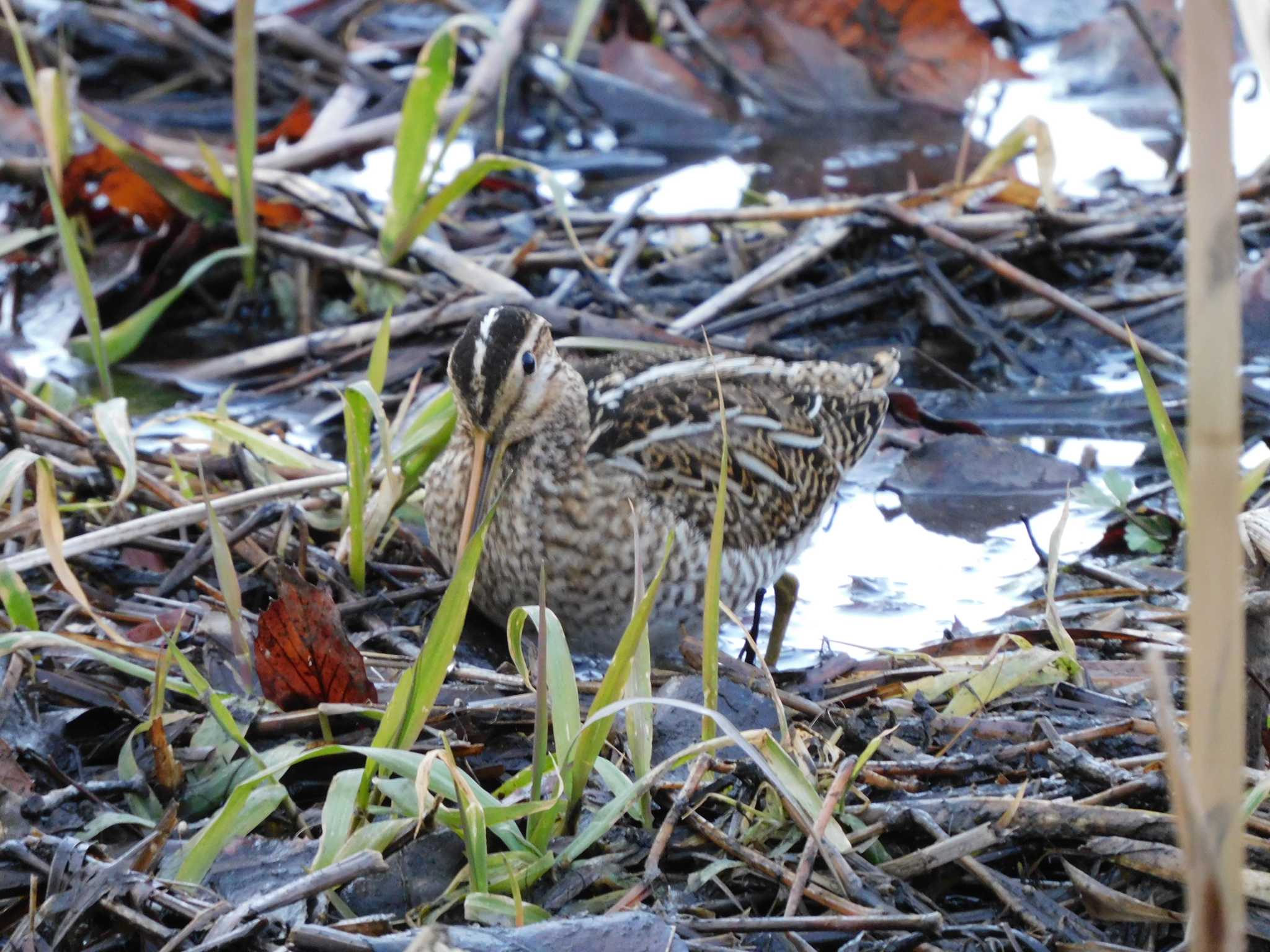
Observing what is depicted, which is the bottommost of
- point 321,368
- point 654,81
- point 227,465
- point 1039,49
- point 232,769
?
point 232,769

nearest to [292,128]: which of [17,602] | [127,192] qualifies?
[127,192]

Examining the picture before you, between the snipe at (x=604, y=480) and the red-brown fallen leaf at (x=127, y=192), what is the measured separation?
2198 mm

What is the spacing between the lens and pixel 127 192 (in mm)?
5543

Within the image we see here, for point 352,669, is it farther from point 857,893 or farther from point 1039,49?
point 1039,49

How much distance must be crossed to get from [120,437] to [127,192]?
7.69 feet

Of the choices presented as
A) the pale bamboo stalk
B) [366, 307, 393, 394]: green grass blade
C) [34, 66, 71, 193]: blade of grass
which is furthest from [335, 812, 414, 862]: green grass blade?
[34, 66, 71, 193]: blade of grass

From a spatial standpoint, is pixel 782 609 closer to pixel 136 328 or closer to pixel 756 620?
pixel 756 620

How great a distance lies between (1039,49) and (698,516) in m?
6.40

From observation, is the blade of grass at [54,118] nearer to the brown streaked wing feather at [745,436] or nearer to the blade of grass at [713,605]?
the brown streaked wing feather at [745,436]

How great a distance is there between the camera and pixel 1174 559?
12.7ft

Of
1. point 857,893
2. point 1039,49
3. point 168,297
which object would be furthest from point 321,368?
point 1039,49

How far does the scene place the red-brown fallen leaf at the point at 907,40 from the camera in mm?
7664

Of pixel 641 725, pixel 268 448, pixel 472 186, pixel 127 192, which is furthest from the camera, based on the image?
pixel 127 192

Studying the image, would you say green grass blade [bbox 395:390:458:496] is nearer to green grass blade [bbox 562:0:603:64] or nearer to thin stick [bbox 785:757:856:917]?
thin stick [bbox 785:757:856:917]
